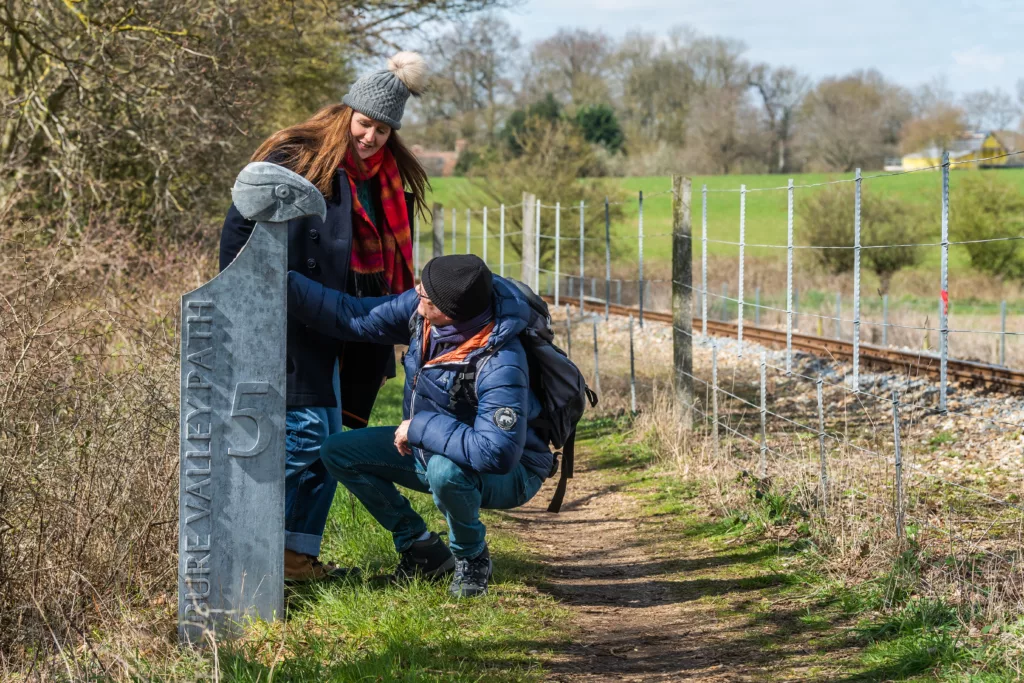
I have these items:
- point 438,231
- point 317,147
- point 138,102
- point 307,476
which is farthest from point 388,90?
point 438,231

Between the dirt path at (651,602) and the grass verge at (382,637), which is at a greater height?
the grass verge at (382,637)

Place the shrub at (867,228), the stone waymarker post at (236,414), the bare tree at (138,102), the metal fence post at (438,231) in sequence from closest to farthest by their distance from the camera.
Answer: the stone waymarker post at (236,414)
the bare tree at (138,102)
the metal fence post at (438,231)
the shrub at (867,228)

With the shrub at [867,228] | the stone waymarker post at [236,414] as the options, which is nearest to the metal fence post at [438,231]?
the stone waymarker post at [236,414]

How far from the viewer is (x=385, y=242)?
4.73 meters

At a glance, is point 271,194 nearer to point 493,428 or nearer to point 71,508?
point 493,428

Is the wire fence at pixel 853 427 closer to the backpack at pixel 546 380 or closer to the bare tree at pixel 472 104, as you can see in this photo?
the backpack at pixel 546 380

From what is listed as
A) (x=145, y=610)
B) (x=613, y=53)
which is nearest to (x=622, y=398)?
(x=145, y=610)

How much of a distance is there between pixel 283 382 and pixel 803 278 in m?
26.7

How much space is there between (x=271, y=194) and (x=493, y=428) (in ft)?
3.91

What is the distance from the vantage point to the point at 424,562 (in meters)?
4.67

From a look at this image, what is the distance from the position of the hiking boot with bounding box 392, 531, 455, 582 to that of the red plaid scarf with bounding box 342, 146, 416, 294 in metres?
1.11

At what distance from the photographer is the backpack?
4312 mm

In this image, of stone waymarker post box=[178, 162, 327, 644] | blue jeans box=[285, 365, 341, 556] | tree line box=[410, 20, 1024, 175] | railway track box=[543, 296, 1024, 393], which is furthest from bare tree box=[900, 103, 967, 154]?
stone waymarker post box=[178, 162, 327, 644]

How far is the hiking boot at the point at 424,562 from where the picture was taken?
4660 mm
